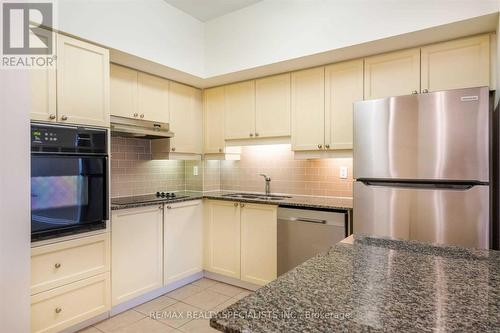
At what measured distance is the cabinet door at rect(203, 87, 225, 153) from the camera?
3537 millimetres

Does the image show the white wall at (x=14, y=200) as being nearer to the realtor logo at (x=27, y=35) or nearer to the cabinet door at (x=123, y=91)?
the realtor logo at (x=27, y=35)

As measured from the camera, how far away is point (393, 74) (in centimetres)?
248

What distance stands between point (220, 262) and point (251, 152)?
4.29ft

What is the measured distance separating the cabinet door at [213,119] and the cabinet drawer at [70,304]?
175 centimetres

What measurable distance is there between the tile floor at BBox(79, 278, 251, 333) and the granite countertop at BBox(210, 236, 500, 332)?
1770mm

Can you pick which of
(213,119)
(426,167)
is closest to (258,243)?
(213,119)

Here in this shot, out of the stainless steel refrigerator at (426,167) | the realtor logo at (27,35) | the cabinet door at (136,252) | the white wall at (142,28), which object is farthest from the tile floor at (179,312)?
the white wall at (142,28)

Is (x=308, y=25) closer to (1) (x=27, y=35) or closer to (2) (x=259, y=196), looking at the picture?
(2) (x=259, y=196)

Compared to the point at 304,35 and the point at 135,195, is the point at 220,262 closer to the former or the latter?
the point at 135,195

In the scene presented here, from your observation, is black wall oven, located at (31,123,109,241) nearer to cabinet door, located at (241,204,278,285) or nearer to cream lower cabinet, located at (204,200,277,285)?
cream lower cabinet, located at (204,200,277,285)

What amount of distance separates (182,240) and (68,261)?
3.66 feet

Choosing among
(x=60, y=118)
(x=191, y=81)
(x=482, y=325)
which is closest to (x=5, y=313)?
(x=60, y=118)

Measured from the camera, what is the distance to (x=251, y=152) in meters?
3.69

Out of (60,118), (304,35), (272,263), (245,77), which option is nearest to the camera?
(60,118)
